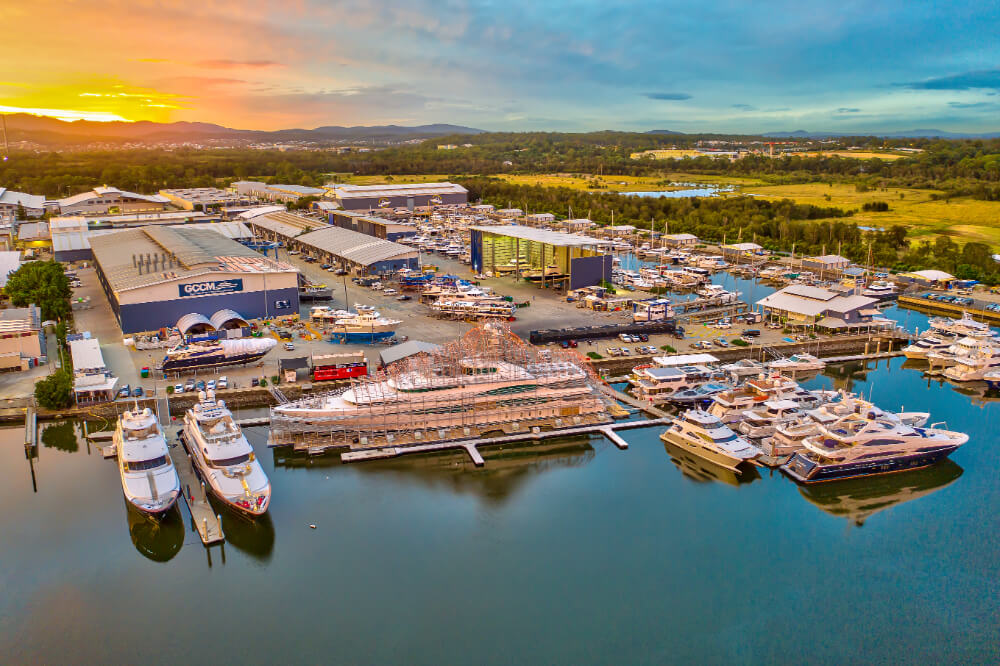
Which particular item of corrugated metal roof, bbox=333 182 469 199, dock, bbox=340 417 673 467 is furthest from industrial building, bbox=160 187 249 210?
dock, bbox=340 417 673 467

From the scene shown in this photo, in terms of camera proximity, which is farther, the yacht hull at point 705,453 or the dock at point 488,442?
the dock at point 488,442

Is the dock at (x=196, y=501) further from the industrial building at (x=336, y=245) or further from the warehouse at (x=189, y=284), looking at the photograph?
the industrial building at (x=336, y=245)

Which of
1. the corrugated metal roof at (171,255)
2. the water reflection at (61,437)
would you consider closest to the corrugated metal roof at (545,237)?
the corrugated metal roof at (171,255)

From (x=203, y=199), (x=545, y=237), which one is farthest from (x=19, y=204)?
(x=545, y=237)

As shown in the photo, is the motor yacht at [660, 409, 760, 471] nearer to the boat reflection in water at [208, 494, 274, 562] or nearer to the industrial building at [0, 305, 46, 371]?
the boat reflection in water at [208, 494, 274, 562]

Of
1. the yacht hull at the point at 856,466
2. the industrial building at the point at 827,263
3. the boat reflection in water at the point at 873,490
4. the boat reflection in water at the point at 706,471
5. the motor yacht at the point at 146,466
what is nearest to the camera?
the motor yacht at the point at 146,466

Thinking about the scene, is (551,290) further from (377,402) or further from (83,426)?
(83,426)

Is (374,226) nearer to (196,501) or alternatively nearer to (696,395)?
(696,395)
